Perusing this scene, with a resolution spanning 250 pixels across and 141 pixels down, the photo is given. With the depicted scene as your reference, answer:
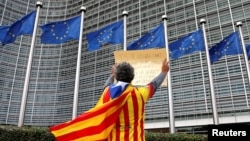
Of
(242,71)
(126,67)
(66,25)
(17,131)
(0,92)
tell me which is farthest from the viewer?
(0,92)

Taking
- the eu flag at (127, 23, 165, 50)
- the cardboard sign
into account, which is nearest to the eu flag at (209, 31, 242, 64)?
the eu flag at (127, 23, 165, 50)

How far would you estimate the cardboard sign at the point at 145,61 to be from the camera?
9883 mm

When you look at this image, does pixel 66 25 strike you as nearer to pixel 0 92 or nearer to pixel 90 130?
pixel 90 130

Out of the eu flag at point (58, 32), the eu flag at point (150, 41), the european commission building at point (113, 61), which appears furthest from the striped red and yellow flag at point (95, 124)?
the european commission building at point (113, 61)

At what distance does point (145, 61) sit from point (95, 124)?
7586 millimetres

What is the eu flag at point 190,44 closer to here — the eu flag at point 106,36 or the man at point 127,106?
the eu flag at point 106,36

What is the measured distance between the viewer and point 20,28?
45.4 ft

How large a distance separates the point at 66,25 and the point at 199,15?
3218 cm

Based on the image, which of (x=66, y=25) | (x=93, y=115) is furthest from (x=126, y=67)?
(x=66, y=25)

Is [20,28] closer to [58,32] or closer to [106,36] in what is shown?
[58,32]

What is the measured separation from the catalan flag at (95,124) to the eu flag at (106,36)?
39.8 feet

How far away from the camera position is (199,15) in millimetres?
42438

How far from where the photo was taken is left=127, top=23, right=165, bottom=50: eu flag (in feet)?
50.6

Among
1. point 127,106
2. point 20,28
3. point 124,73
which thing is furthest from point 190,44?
point 127,106
